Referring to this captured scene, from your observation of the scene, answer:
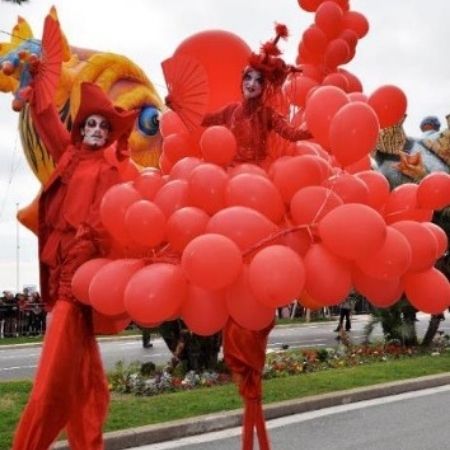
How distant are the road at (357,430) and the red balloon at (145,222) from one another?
294 centimetres

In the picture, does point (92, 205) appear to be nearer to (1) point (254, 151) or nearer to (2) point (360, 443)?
(1) point (254, 151)

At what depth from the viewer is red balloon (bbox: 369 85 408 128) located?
3.79m

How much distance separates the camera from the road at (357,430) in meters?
5.64

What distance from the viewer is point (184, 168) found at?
361 cm

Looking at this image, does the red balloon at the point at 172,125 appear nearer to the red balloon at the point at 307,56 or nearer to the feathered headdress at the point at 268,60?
the feathered headdress at the point at 268,60

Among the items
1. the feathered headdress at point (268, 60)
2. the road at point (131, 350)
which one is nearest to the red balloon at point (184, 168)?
the feathered headdress at point (268, 60)

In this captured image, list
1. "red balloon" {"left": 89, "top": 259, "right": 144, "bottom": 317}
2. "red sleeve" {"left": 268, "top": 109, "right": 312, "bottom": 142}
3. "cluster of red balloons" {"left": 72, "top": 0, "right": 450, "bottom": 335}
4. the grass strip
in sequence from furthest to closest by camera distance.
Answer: the grass strip, "red sleeve" {"left": 268, "top": 109, "right": 312, "bottom": 142}, "red balloon" {"left": 89, "top": 259, "right": 144, "bottom": 317}, "cluster of red balloons" {"left": 72, "top": 0, "right": 450, "bottom": 335}

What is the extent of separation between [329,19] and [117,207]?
2.10m

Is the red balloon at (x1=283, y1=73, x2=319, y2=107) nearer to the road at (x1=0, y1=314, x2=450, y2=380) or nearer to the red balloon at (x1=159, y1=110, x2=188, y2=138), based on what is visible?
the red balloon at (x1=159, y1=110, x2=188, y2=138)

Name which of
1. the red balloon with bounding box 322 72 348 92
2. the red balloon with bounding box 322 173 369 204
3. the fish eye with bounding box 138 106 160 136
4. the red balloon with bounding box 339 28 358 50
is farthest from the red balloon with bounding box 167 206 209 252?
the fish eye with bounding box 138 106 160 136

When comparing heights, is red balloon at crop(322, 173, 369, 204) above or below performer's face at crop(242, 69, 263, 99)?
below

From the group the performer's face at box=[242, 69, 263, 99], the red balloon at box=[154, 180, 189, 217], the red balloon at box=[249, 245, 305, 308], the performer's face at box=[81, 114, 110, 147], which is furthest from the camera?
the performer's face at box=[81, 114, 110, 147]

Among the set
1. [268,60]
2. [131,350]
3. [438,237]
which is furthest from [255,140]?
[131,350]

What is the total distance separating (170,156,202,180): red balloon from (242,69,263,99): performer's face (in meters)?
0.47
